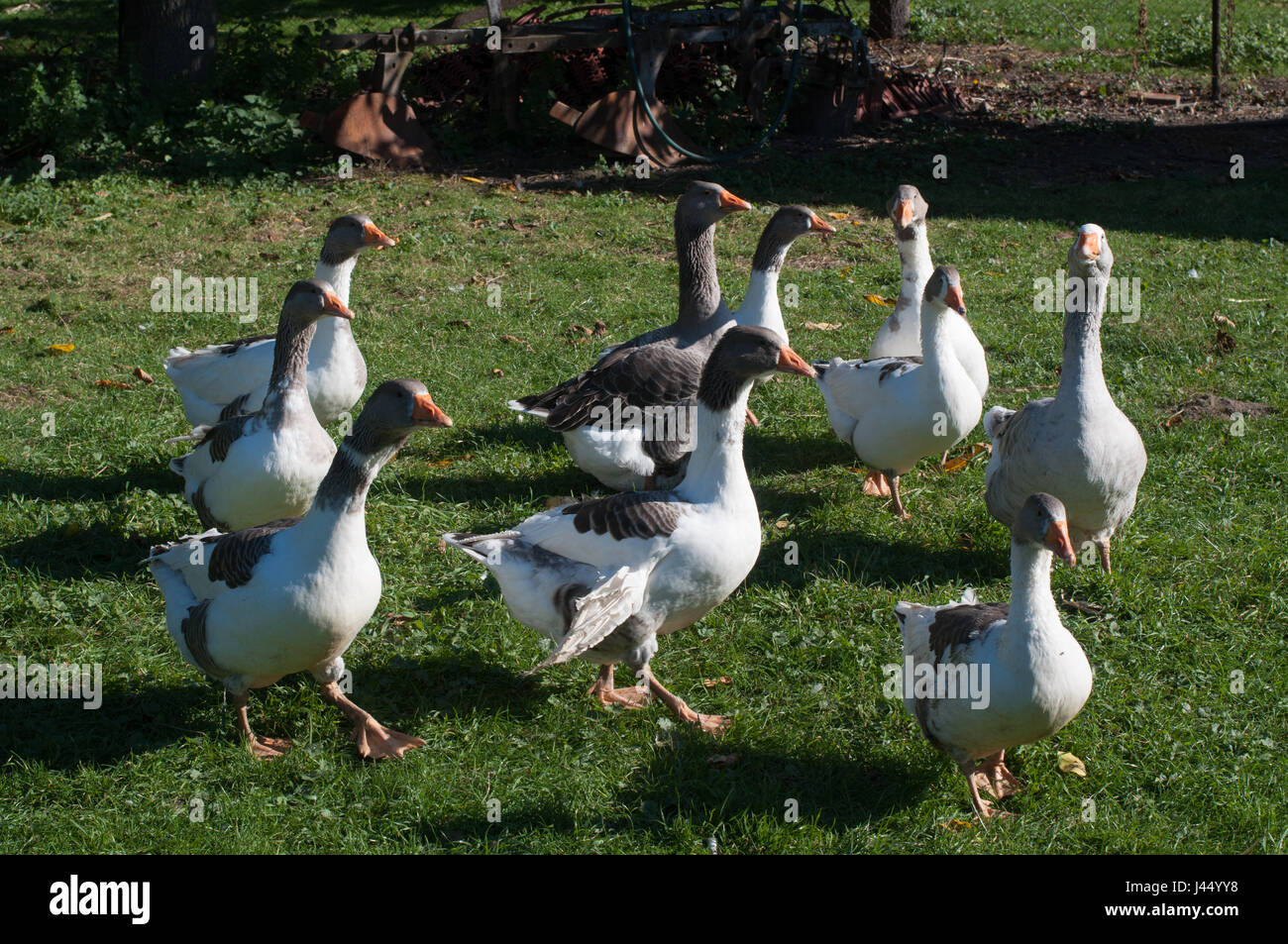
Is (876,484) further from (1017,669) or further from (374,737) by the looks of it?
(374,737)

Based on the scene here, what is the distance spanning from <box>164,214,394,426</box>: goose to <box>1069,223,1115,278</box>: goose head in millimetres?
3490

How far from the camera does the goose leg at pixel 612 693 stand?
4.85 metres

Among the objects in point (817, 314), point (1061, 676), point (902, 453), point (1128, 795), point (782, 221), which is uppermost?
point (782, 221)

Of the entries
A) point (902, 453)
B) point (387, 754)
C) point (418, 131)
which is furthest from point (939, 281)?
point (418, 131)

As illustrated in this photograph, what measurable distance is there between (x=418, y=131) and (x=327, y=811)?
9730 mm

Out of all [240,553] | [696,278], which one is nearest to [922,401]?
[696,278]

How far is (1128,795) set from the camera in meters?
4.25

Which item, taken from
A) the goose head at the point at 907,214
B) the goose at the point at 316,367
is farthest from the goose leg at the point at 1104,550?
the goose at the point at 316,367

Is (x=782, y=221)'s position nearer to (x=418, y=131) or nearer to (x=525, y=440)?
(x=525, y=440)

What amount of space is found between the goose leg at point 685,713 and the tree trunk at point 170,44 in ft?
34.8

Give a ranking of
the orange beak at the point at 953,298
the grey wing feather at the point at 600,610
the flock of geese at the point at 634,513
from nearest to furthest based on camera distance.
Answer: the flock of geese at the point at 634,513 < the grey wing feather at the point at 600,610 < the orange beak at the point at 953,298

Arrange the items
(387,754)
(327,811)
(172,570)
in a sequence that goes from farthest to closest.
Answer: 1. (172,570)
2. (387,754)
3. (327,811)

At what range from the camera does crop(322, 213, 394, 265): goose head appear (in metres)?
6.12

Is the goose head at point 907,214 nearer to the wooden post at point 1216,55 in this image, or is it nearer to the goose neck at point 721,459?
the goose neck at point 721,459
